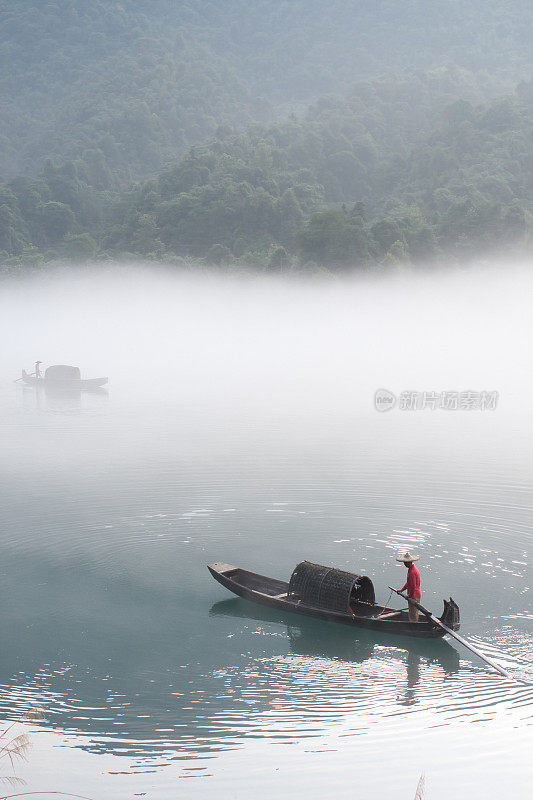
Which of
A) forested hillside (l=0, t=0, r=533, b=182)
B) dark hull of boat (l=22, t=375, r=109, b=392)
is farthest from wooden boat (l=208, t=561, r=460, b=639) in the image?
forested hillside (l=0, t=0, r=533, b=182)

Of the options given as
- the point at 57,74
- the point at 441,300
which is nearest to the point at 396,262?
the point at 441,300

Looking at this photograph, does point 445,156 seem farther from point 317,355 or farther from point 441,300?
point 317,355

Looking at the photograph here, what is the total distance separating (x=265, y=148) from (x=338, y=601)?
110523 millimetres

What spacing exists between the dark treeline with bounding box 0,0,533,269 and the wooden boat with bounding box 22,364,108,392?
4787 cm

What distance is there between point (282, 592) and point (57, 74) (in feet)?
600

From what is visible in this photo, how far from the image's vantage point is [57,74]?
582 ft

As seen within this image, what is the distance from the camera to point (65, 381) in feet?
153

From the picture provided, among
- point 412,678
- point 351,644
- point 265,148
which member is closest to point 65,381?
point 351,644

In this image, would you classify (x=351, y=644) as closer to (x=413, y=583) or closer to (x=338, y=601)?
(x=338, y=601)

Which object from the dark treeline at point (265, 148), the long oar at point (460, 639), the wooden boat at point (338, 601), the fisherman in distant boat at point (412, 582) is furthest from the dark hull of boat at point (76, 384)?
the dark treeline at point (265, 148)

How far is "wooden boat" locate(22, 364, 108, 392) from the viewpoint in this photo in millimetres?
46500

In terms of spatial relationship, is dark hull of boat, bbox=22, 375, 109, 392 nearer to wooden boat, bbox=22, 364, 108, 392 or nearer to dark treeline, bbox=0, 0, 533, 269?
wooden boat, bbox=22, 364, 108, 392

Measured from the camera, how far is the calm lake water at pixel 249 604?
1012 centimetres

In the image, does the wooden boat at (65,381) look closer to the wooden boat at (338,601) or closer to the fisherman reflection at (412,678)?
the wooden boat at (338,601)
